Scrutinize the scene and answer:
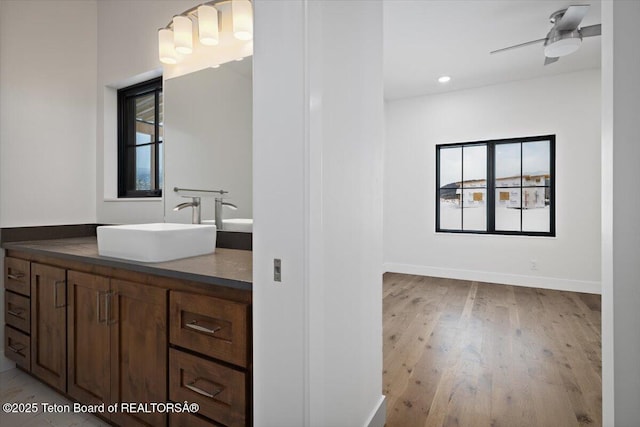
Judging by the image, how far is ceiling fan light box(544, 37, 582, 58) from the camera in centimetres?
260

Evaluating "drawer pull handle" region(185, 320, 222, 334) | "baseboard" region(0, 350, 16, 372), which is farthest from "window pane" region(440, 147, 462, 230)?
"baseboard" region(0, 350, 16, 372)

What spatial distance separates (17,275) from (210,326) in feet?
5.52

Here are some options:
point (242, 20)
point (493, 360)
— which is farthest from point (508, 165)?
point (242, 20)

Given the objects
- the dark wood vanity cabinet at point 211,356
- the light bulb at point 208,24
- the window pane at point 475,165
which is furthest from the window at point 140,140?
the window pane at point 475,165

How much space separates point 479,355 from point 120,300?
7.55 feet

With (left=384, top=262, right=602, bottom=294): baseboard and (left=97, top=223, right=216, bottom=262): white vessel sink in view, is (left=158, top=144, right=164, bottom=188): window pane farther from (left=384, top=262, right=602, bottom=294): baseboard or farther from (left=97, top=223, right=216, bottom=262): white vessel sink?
(left=384, top=262, right=602, bottom=294): baseboard

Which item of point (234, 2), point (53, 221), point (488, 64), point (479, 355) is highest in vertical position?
point (488, 64)

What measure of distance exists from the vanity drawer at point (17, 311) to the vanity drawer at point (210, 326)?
135cm

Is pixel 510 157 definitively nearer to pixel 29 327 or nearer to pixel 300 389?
pixel 300 389

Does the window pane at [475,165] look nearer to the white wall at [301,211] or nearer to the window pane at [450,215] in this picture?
the window pane at [450,215]

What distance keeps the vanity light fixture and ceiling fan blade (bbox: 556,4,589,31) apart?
90.4 inches

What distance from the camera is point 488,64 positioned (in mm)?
3779

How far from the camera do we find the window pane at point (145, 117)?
239cm

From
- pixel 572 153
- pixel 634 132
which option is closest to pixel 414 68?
pixel 572 153
